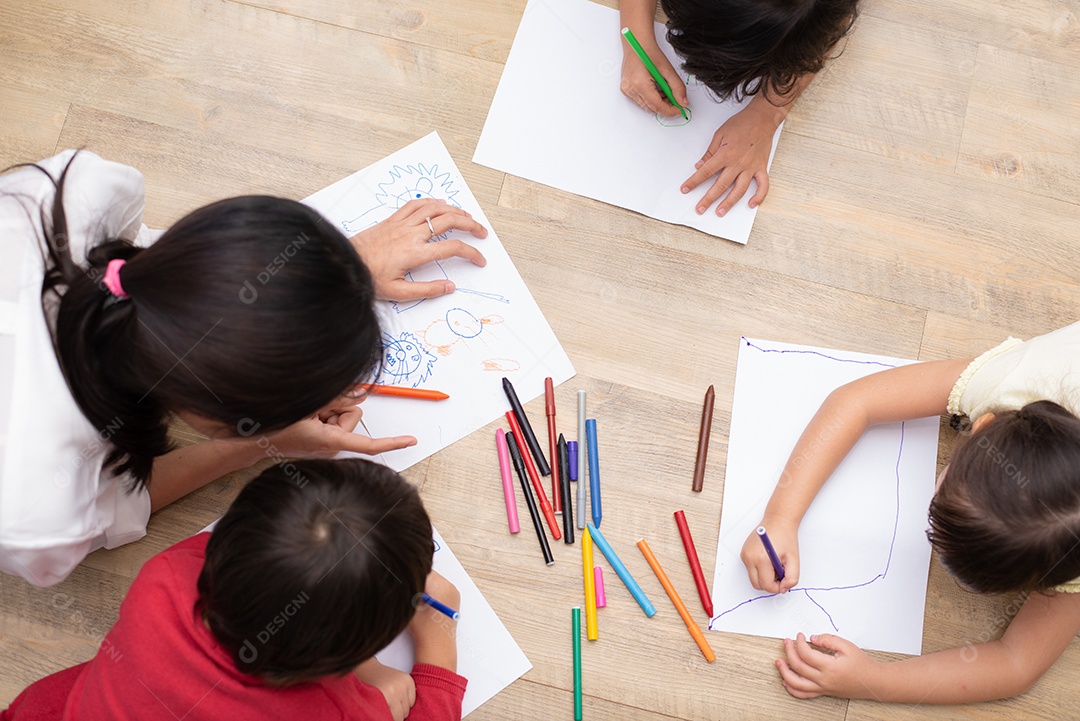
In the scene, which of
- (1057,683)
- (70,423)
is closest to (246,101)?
(70,423)

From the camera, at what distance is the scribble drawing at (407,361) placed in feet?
2.69

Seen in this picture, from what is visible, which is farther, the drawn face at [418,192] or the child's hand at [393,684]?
the drawn face at [418,192]

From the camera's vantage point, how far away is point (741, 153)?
87 centimetres

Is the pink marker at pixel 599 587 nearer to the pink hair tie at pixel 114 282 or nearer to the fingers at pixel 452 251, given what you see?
the fingers at pixel 452 251

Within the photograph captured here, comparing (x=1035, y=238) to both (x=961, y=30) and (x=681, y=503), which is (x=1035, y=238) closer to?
(x=961, y=30)

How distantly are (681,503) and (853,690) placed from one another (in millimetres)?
248

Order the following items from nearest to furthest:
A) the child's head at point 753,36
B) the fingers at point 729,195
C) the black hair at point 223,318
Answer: the black hair at point 223,318
the child's head at point 753,36
the fingers at point 729,195

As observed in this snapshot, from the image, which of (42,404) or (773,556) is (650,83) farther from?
(42,404)

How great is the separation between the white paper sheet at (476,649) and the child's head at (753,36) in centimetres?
53

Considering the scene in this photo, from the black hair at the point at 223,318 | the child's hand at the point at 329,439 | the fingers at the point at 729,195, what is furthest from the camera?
the fingers at the point at 729,195

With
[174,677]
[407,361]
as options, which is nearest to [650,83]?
[407,361]

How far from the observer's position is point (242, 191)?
858 mm

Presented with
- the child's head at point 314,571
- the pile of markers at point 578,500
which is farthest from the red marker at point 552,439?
the child's head at point 314,571

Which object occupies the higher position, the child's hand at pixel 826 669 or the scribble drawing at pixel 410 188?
the scribble drawing at pixel 410 188
